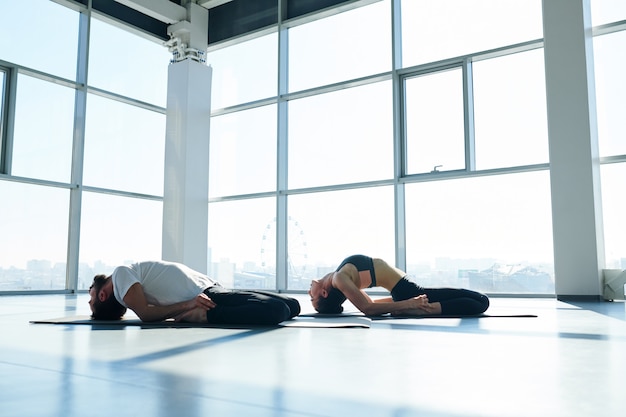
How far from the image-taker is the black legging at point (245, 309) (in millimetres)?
3486

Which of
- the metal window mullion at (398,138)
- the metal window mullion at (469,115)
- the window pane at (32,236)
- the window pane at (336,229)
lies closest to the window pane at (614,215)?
the metal window mullion at (469,115)

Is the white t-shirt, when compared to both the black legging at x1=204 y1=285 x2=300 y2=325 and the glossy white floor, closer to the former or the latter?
the black legging at x1=204 y1=285 x2=300 y2=325

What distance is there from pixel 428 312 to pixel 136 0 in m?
7.24

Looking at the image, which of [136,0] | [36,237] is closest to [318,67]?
[136,0]

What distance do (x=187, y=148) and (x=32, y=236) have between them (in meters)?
2.65

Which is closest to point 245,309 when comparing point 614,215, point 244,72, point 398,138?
point 614,215

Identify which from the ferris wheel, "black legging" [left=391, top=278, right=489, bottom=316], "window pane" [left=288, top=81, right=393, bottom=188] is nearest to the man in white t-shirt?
"black legging" [left=391, top=278, right=489, bottom=316]

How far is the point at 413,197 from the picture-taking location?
7.82 metres

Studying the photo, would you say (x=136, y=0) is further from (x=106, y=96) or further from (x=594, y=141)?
(x=594, y=141)

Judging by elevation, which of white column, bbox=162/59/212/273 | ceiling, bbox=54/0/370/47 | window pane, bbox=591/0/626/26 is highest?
ceiling, bbox=54/0/370/47

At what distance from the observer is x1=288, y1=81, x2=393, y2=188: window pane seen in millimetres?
8219

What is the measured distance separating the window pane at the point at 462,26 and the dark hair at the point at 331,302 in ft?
15.0

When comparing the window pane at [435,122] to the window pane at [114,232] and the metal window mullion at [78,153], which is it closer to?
the window pane at [114,232]

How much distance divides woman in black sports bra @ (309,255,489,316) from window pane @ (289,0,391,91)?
15.5ft
